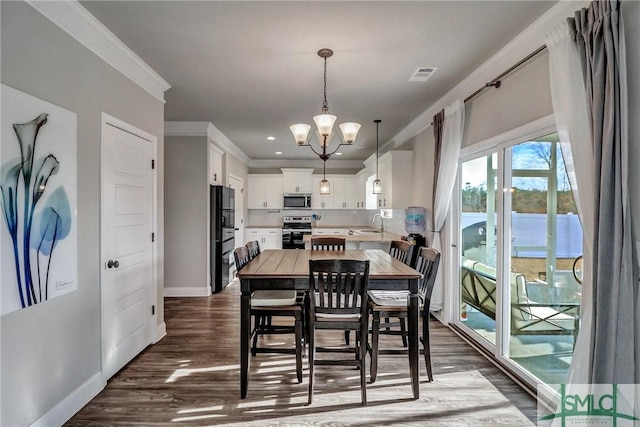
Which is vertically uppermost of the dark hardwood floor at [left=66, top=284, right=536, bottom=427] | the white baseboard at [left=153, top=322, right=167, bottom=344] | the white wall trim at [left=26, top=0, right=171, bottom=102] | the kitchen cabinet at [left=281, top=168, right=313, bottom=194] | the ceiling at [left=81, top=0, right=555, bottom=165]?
the ceiling at [left=81, top=0, right=555, bottom=165]

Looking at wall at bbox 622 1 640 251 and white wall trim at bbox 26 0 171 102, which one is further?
white wall trim at bbox 26 0 171 102

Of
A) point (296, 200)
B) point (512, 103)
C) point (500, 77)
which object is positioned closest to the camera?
point (512, 103)

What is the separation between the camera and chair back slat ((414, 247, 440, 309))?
2488 millimetres

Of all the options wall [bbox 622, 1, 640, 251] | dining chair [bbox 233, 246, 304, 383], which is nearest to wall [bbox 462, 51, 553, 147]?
wall [bbox 622, 1, 640, 251]

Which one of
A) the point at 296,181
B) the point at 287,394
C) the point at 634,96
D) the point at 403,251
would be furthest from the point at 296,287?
the point at 296,181

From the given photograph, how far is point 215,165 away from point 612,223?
4.97 meters

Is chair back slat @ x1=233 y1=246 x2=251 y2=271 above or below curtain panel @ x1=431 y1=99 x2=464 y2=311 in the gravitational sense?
below

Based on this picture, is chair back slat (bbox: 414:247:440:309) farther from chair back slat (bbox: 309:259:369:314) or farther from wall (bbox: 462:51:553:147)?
wall (bbox: 462:51:553:147)

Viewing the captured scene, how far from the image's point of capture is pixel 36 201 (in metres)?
1.83

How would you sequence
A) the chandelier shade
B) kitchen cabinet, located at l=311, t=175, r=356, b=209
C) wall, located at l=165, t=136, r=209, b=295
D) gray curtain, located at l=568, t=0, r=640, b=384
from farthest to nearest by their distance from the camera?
kitchen cabinet, located at l=311, t=175, r=356, b=209 → wall, located at l=165, t=136, r=209, b=295 → the chandelier shade → gray curtain, located at l=568, t=0, r=640, b=384

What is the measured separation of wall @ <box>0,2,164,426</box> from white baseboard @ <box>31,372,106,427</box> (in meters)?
0.02

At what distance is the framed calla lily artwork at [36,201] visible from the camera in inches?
65.5

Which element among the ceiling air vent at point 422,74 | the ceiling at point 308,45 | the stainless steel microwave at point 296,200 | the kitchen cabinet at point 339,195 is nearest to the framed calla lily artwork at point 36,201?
the ceiling at point 308,45

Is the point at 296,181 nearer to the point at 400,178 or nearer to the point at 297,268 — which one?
the point at 400,178
